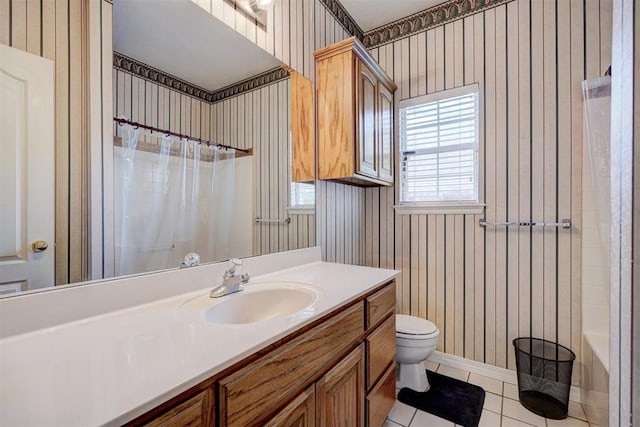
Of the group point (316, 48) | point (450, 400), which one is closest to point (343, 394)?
point (450, 400)

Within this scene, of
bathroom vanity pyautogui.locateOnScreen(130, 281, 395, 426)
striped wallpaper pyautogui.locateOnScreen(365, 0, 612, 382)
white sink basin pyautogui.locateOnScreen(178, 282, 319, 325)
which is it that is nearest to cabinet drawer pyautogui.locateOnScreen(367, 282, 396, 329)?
bathroom vanity pyautogui.locateOnScreen(130, 281, 395, 426)

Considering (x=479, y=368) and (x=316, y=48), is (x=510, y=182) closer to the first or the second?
(x=479, y=368)

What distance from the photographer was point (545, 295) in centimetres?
180

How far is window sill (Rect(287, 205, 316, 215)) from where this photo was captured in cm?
168

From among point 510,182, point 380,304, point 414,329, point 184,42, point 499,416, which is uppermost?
point 184,42

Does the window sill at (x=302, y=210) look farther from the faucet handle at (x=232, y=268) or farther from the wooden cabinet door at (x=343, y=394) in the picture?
the wooden cabinet door at (x=343, y=394)

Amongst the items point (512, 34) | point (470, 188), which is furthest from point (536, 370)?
point (512, 34)

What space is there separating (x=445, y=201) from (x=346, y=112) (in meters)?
1.03

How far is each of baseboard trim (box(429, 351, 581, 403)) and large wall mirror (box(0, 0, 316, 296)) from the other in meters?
1.54

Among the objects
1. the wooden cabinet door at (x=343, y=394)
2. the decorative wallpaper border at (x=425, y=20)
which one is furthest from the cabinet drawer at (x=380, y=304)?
the decorative wallpaper border at (x=425, y=20)

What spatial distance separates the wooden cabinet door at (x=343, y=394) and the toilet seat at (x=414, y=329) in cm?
67

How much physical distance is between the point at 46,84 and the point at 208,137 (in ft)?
1.75

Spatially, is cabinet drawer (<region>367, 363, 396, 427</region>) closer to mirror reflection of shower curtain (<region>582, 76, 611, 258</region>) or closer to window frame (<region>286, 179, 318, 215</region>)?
window frame (<region>286, 179, 318, 215</region>)

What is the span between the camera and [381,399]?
1.40 meters
